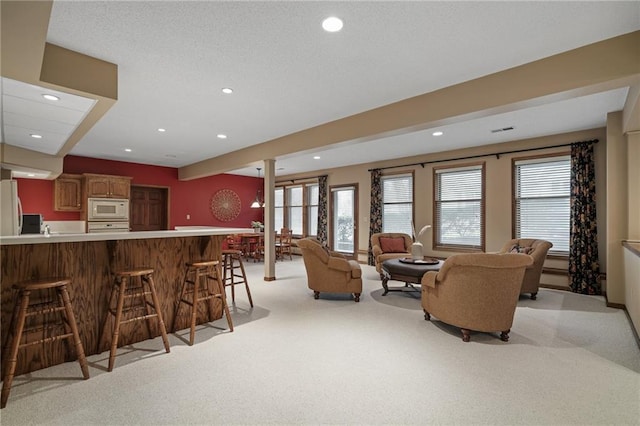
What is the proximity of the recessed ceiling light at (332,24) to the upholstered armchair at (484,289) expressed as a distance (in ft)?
7.60

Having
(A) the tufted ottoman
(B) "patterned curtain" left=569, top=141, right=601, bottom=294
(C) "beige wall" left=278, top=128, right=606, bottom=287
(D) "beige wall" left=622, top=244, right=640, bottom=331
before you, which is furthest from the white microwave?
(B) "patterned curtain" left=569, top=141, right=601, bottom=294

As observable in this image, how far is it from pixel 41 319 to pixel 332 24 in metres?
3.22

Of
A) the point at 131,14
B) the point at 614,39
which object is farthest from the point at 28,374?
the point at 614,39

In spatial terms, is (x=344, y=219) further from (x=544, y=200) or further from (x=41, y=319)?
(x=41, y=319)

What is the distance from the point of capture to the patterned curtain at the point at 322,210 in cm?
899

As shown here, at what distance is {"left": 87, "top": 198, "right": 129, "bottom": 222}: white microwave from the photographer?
22.2ft

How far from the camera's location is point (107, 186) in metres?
7.02

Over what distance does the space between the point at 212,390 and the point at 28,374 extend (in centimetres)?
151

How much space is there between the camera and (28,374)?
94.0 inches

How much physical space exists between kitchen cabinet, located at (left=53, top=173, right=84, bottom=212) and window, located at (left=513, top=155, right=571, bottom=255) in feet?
29.8

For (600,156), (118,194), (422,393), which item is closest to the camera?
(422,393)

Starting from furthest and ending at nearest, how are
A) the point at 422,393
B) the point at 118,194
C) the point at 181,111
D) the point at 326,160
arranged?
the point at 326,160 < the point at 118,194 < the point at 181,111 < the point at 422,393

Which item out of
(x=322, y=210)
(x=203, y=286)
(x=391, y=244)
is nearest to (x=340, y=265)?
(x=203, y=286)

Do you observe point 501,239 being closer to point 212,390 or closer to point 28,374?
point 212,390
